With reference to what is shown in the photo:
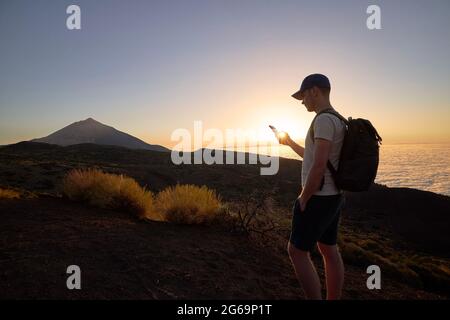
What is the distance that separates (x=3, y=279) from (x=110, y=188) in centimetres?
445

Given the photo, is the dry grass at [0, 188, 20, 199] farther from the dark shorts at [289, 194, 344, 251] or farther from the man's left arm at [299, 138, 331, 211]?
the man's left arm at [299, 138, 331, 211]

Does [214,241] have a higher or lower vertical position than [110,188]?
lower

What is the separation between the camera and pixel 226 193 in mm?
30188

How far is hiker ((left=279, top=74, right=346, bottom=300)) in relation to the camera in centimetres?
256

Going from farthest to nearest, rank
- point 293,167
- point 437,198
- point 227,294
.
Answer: point 293,167, point 437,198, point 227,294

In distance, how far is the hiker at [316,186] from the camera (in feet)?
8.39

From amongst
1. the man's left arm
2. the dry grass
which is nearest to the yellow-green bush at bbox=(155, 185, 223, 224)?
the dry grass

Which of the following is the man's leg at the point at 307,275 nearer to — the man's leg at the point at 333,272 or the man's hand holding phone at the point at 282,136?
the man's leg at the point at 333,272

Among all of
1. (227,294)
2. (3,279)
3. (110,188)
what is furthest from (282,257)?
(110,188)
